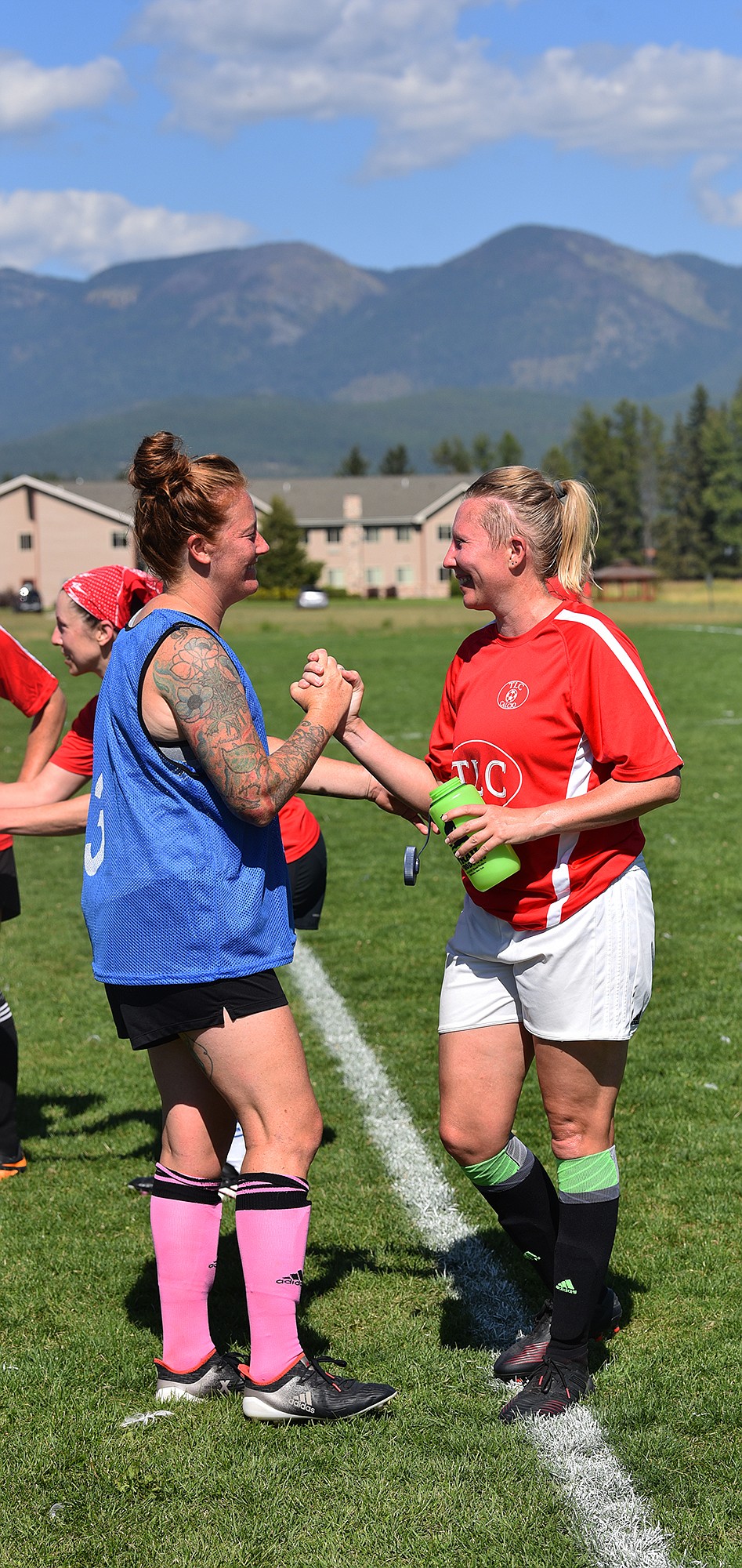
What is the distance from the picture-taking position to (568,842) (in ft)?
11.6

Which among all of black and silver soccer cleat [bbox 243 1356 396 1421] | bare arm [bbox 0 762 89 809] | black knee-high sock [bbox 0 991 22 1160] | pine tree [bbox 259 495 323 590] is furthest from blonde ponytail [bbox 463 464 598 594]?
pine tree [bbox 259 495 323 590]

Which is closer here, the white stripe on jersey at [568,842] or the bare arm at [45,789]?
the white stripe on jersey at [568,842]

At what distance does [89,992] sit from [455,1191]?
336cm

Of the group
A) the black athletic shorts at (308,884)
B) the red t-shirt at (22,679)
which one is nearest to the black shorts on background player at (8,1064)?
the red t-shirt at (22,679)

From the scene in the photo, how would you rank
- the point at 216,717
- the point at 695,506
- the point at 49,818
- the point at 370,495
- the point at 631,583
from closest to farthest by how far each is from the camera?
the point at 216,717 → the point at 49,818 → the point at 631,583 → the point at 370,495 → the point at 695,506

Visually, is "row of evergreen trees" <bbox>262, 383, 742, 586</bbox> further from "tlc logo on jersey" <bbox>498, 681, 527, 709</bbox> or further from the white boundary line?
"tlc logo on jersey" <bbox>498, 681, 527, 709</bbox>

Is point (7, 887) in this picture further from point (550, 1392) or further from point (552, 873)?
point (550, 1392)

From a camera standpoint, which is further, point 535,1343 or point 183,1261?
point 535,1343

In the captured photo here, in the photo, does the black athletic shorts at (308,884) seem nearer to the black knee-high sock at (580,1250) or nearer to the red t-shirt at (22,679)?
the red t-shirt at (22,679)

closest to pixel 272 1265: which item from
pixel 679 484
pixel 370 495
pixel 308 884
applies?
pixel 308 884

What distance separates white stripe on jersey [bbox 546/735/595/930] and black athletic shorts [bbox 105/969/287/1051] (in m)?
0.71

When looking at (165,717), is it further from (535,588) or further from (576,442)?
(576,442)

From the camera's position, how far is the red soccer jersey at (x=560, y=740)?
3.39m

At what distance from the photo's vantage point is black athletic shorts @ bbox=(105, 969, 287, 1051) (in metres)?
3.35
